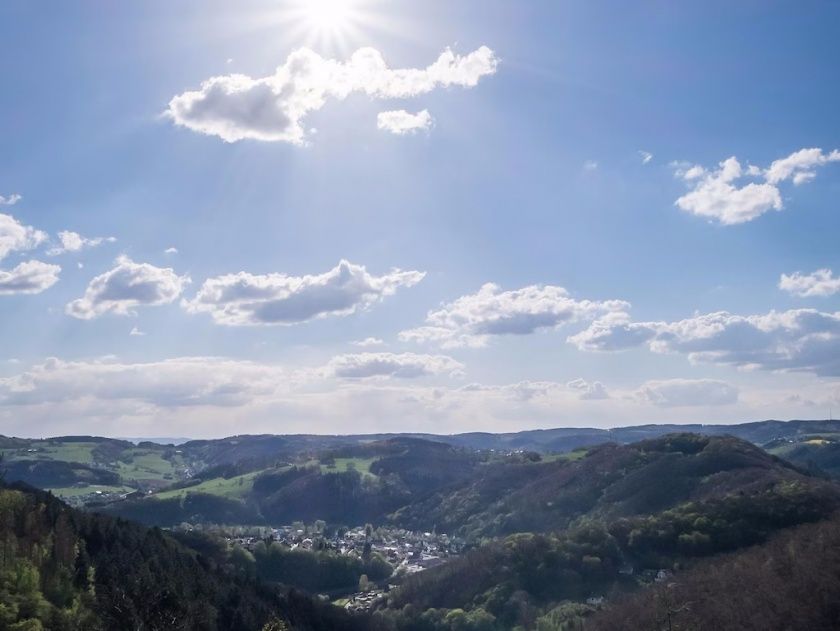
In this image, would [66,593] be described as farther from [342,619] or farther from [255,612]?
[342,619]

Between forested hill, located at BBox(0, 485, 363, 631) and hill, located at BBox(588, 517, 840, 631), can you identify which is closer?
forested hill, located at BBox(0, 485, 363, 631)

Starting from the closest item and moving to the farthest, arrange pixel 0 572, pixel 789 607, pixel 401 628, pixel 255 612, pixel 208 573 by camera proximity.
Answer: pixel 0 572
pixel 789 607
pixel 255 612
pixel 208 573
pixel 401 628

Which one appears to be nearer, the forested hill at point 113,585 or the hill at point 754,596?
the forested hill at point 113,585

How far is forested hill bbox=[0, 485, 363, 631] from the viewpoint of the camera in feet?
311

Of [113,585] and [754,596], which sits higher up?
[113,585]

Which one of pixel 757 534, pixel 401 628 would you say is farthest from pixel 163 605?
pixel 757 534

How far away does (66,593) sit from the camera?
106 m

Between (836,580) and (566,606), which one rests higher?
(836,580)

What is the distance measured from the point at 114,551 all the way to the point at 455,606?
87.8m

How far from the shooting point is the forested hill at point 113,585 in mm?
94875

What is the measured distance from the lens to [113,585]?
11400cm

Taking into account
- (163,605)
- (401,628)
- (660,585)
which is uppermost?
(163,605)

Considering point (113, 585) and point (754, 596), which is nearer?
point (113, 585)

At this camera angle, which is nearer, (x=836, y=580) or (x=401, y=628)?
(x=836, y=580)
